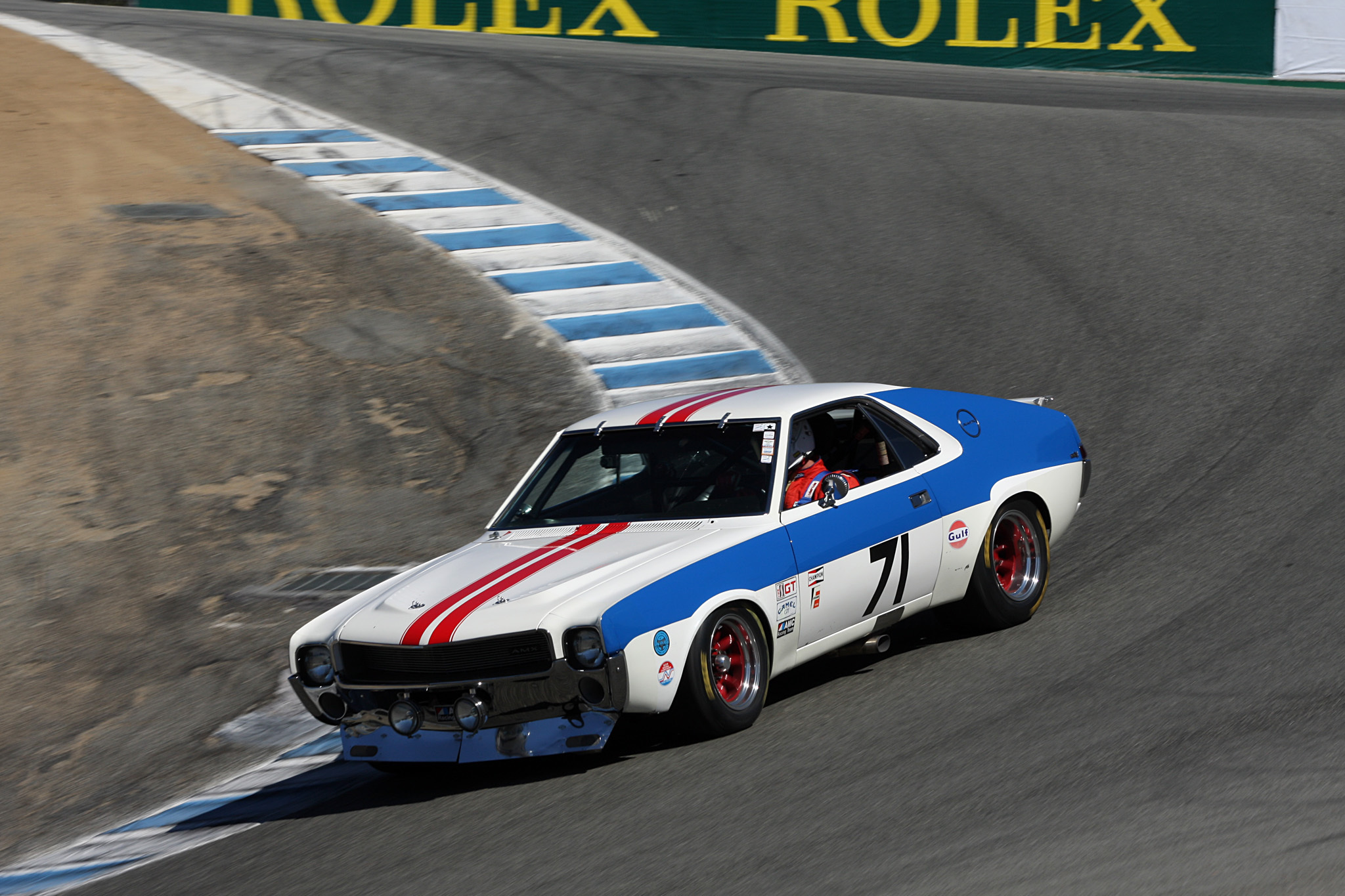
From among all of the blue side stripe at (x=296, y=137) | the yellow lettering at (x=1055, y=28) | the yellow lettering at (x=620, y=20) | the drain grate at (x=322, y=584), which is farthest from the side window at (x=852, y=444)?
the yellow lettering at (x=620, y=20)

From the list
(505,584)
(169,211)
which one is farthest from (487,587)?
(169,211)

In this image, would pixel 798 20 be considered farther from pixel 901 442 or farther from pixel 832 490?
pixel 832 490

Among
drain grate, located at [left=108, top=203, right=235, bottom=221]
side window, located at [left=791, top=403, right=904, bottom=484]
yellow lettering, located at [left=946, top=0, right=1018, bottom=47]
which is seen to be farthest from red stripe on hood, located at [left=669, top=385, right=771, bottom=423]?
yellow lettering, located at [left=946, top=0, right=1018, bottom=47]

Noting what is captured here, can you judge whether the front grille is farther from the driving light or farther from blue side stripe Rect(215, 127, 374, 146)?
blue side stripe Rect(215, 127, 374, 146)

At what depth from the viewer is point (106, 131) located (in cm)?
1578

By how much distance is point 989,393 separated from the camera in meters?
10.4

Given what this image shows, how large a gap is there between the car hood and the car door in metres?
0.37

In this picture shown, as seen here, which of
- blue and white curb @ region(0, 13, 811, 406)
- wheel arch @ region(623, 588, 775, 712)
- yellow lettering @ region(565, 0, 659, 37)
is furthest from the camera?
yellow lettering @ region(565, 0, 659, 37)

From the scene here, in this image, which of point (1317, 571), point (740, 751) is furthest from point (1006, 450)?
point (740, 751)

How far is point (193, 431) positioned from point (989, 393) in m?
5.70

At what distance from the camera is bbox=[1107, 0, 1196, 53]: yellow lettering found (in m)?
21.8

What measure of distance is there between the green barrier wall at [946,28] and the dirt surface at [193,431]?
935cm

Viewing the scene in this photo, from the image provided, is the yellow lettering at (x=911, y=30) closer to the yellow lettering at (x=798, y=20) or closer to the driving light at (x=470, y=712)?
the yellow lettering at (x=798, y=20)

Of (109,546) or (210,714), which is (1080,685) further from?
(109,546)
